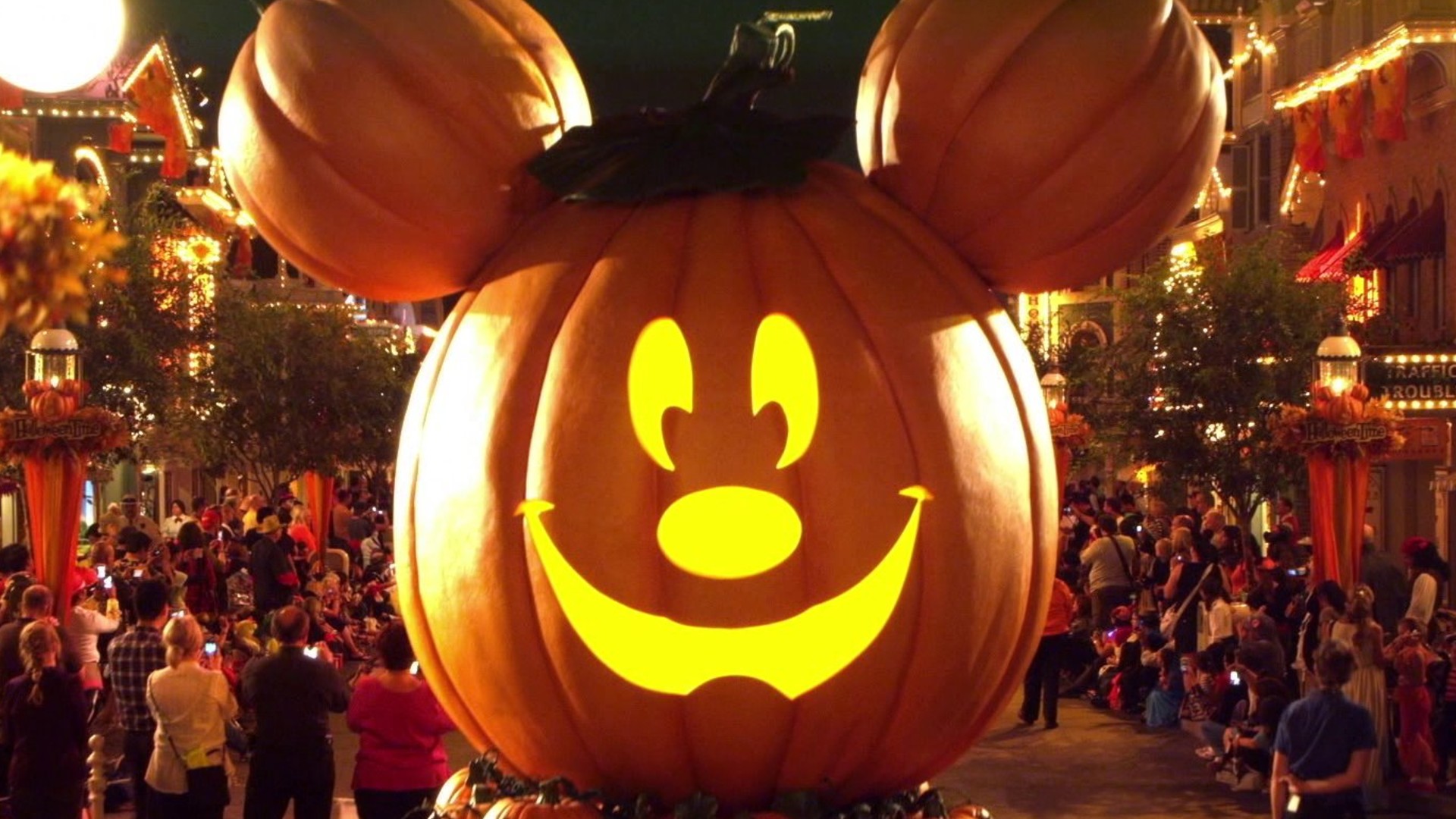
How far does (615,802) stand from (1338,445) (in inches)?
439

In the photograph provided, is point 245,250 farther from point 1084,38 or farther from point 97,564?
point 1084,38

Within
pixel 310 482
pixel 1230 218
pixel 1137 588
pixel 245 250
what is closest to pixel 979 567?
pixel 1137 588

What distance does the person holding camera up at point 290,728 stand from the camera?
8.16 m

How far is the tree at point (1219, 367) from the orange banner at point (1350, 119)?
4.58 m

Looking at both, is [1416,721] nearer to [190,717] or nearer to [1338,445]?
[1338,445]

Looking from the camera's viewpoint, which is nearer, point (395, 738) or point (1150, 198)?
point (1150, 198)

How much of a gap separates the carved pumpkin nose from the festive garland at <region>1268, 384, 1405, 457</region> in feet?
36.6

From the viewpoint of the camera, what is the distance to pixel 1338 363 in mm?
15367

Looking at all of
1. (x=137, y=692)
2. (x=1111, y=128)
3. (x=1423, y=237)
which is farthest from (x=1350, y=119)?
(x=1111, y=128)

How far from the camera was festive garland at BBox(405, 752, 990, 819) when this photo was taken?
4.81 metres

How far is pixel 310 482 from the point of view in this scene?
2905 centimetres

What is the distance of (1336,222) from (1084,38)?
27715mm

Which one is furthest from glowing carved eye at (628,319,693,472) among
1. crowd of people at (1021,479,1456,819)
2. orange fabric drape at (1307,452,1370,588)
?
orange fabric drape at (1307,452,1370,588)

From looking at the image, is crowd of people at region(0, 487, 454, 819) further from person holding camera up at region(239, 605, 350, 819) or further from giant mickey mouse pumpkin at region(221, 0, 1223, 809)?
giant mickey mouse pumpkin at region(221, 0, 1223, 809)
